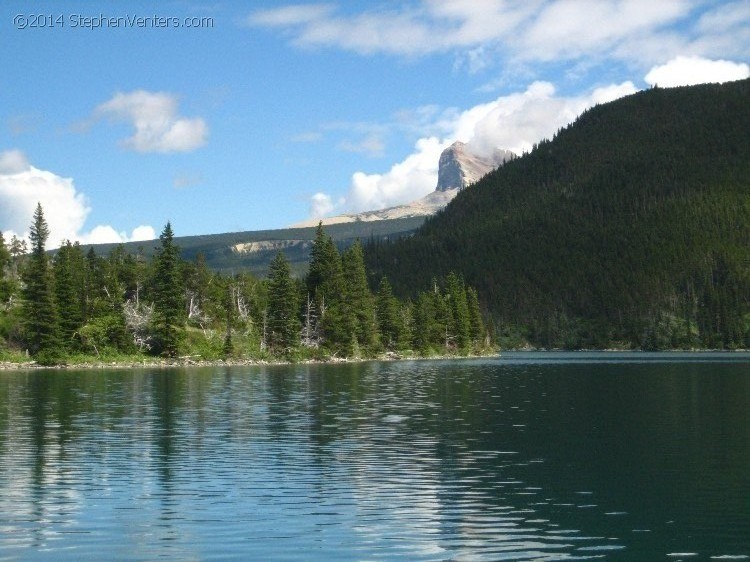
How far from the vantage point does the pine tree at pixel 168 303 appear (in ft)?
449

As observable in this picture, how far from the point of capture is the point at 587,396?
261ft

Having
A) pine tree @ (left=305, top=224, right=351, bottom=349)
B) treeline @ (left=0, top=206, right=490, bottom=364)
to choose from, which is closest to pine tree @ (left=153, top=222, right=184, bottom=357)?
treeline @ (left=0, top=206, right=490, bottom=364)

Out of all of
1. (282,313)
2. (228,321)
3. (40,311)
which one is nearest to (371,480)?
(40,311)

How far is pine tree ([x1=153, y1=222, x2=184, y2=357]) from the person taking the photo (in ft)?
449

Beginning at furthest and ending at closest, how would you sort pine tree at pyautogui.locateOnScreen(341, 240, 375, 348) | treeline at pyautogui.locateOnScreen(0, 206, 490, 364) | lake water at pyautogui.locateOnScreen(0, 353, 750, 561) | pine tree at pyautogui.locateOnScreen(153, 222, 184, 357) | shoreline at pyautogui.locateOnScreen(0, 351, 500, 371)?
pine tree at pyautogui.locateOnScreen(341, 240, 375, 348) < pine tree at pyautogui.locateOnScreen(153, 222, 184, 357) < treeline at pyautogui.locateOnScreen(0, 206, 490, 364) < shoreline at pyautogui.locateOnScreen(0, 351, 500, 371) < lake water at pyautogui.locateOnScreen(0, 353, 750, 561)

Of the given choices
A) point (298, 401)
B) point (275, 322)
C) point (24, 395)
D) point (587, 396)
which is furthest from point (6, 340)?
point (587, 396)

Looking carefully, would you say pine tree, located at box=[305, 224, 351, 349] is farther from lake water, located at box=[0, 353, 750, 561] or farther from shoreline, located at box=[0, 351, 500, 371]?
lake water, located at box=[0, 353, 750, 561]

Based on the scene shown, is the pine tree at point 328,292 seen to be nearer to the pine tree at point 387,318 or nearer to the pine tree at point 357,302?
the pine tree at point 357,302

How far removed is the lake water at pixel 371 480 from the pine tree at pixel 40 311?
195 feet

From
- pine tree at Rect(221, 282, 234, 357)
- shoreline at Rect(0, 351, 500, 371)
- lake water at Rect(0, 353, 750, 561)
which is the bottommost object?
lake water at Rect(0, 353, 750, 561)

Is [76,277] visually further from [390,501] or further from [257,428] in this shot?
[390,501]

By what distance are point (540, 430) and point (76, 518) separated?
98.1 ft

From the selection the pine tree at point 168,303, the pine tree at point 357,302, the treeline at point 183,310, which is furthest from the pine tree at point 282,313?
the pine tree at point 168,303

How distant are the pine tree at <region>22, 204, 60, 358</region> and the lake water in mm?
59472
